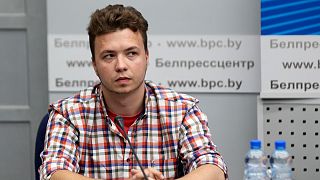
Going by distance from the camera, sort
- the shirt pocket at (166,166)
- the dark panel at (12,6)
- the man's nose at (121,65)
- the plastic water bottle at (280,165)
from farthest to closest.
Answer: the dark panel at (12,6)
the shirt pocket at (166,166)
the man's nose at (121,65)
the plastic water bottle at (280,165)

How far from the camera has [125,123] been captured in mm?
2217

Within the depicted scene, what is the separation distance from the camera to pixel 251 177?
1.96 metres

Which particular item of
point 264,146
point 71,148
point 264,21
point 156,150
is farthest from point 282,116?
point 71,148

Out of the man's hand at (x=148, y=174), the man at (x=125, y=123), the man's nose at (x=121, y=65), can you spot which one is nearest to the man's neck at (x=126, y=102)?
the man at (x=125, y=123)

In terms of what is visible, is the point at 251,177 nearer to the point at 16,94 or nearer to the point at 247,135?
the point at 247,135

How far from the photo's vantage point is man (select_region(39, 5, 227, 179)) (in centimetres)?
211

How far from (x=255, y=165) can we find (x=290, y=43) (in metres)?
1.30

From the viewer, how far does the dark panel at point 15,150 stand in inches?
142

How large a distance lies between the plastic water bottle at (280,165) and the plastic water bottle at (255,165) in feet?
0.09

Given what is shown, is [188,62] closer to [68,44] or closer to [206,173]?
[68,44]

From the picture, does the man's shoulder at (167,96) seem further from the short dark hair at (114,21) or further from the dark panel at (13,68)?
the dark panel at (13,68)

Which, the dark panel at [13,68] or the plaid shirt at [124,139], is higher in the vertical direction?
the dark panel at [13,68]

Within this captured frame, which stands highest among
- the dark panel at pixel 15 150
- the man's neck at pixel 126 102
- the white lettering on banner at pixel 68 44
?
the white lettering on banner at pixel 68 44

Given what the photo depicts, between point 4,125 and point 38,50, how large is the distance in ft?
1.51
